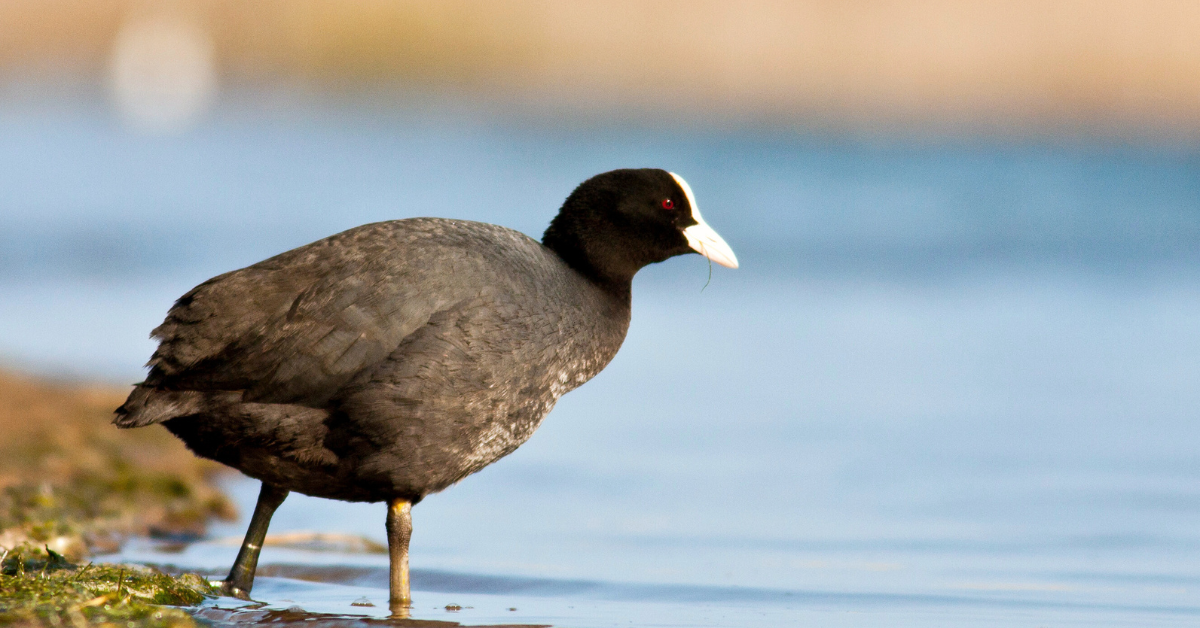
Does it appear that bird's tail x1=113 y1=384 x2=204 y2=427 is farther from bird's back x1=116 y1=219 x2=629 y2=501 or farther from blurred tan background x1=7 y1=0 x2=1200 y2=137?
blurred tan background x1=7 y1=0 x2=1200 y2=137

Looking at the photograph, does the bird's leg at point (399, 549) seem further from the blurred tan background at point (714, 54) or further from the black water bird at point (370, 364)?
the blurred tan background at point (714, 54)

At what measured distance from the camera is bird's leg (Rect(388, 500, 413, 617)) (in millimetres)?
4316

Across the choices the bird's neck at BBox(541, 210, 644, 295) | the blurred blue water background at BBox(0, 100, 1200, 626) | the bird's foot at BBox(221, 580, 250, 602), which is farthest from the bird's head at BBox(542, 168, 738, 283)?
the bird's foot at BBox(221, 580, 250, 602)

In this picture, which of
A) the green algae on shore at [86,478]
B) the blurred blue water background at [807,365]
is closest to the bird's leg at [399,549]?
the blurred blue water background at [807,365]

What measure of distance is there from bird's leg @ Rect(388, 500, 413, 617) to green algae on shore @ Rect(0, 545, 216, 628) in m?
0.61

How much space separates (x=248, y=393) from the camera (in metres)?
4.03

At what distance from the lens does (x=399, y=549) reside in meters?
4.34

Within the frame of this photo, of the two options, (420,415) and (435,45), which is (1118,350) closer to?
(420,415)

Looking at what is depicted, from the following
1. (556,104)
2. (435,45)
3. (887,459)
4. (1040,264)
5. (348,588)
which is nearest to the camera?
(348,588)

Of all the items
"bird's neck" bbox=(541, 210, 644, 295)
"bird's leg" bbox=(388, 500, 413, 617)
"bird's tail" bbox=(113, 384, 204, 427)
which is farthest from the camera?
"bird's neck" bbox=(541, 210, 644, 295)

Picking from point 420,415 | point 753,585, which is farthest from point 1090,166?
point 420,415

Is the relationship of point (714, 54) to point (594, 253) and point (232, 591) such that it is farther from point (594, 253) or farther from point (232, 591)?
point (232, 591)

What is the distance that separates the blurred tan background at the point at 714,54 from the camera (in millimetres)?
23812

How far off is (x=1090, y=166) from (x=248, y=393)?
16.1 meters
